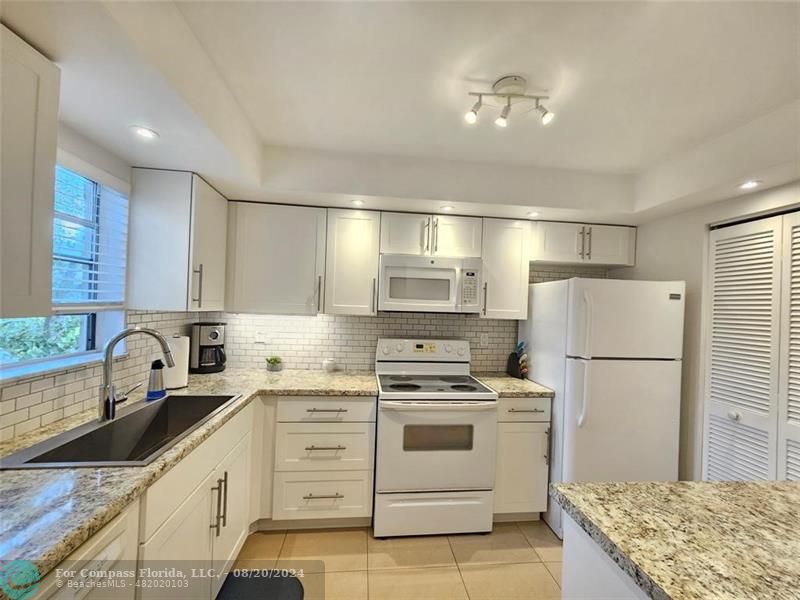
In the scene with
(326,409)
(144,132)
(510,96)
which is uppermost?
(510,96)

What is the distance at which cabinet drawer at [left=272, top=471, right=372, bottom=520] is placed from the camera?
229 cm

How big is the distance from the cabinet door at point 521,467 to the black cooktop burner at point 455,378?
1.41 feet

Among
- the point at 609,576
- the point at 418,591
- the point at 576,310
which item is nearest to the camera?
the point at 609,576

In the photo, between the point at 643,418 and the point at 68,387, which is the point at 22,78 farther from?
the point at 643,418

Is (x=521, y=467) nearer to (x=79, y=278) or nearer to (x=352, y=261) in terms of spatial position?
(x=352, y=261)

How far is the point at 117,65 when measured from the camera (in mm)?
1117

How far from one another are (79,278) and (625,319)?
9.84ft

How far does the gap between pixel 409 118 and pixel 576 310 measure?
5.02 feet

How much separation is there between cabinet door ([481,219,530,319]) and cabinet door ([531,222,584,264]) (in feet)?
0.32

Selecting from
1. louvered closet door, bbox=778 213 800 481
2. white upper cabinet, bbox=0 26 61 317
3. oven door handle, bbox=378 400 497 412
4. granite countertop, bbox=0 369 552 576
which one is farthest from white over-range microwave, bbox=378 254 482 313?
A: white upper cabinet, bbox=0 26 61 317

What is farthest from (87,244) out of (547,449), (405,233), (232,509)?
(547,449)

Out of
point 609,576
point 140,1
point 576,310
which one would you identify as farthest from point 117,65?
point 576,310

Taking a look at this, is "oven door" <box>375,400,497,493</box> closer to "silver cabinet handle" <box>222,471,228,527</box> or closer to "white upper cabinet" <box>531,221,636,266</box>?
"silver cabinet handle" <box>222,471,228,527</box>

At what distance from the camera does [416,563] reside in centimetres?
209
